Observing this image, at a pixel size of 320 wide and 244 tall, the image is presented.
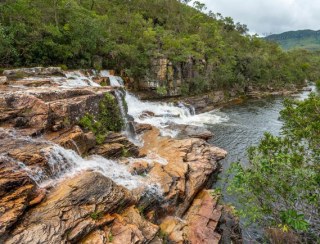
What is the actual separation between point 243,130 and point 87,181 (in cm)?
2426

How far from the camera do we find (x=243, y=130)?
30.6m

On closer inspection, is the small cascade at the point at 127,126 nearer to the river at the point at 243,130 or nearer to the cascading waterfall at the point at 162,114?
the cascading waterfall at the point at 162,114

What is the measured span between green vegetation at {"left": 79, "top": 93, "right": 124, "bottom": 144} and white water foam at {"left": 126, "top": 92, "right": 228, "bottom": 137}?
7.47m

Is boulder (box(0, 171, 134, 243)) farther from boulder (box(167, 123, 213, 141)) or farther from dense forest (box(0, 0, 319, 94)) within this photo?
dense forest (box(0, 0, 319, 94))

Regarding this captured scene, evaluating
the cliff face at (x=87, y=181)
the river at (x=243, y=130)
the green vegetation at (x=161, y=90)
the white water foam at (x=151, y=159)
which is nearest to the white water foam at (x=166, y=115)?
the river at (x=243, y=130)

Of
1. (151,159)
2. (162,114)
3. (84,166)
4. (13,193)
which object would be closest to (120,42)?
(162,114)

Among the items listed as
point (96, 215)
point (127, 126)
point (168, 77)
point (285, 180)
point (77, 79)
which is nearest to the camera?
point (285, 180)

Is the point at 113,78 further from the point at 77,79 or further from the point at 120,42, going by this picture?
the point at 120,42

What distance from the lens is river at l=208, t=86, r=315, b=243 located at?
1633 centimetres

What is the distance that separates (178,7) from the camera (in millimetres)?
68250

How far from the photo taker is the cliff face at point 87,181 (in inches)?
344

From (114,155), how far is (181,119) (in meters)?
18.5

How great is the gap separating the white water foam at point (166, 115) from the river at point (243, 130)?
7.19ft

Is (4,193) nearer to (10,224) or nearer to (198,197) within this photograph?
(10,224)
